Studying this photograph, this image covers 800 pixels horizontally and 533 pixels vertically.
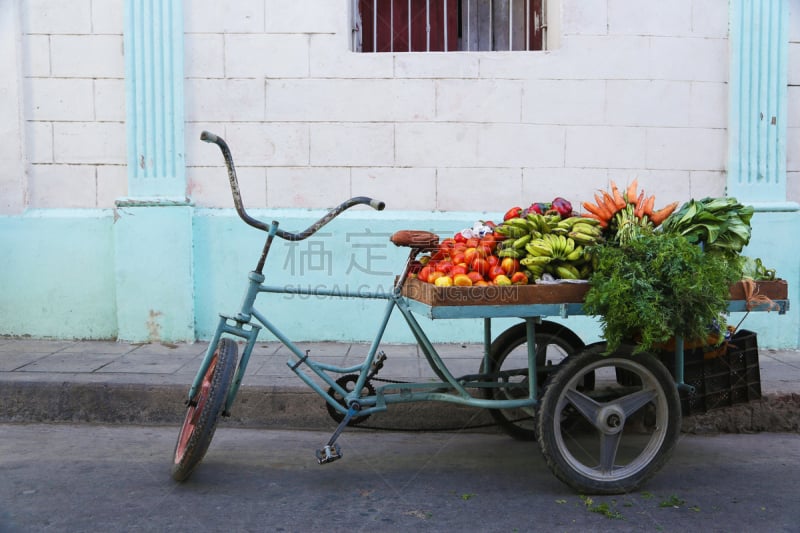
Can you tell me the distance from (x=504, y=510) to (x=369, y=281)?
3.15 metres

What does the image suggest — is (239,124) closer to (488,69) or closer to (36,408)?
(488,69)

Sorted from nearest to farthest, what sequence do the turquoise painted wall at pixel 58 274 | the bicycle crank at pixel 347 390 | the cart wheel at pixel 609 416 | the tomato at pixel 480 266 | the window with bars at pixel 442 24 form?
the cart wheel at pixel 609 416, the tomato at pixel 480 266, the bicycle crank at pixel 347 390, the turquoise painted wall at pixel 58 274, the window with bars at pixel 442 24

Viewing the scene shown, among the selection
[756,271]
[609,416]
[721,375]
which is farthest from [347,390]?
[756,271]

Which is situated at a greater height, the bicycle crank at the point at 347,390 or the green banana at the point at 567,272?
the green banana at the point at 567,272

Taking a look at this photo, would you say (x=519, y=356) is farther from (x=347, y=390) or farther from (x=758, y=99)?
(x=758, y=99)

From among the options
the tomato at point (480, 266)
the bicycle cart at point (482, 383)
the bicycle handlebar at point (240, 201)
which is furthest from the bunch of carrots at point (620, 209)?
the bicycle handlebar at point (240, 201)

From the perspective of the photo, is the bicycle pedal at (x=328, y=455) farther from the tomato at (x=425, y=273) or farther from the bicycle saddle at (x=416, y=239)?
the bicycle saddle at (x=416, y=239)

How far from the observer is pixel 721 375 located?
12.0 feet

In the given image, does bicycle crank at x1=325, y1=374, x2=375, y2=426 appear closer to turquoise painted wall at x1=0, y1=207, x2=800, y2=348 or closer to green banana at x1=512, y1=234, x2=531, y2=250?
green banana at x1=512, y1=234, x2=531, y2=250

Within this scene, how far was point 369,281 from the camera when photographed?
6090mm

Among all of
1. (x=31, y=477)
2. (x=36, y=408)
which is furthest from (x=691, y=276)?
(x=36, y=408)

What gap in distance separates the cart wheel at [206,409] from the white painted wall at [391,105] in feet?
9.49

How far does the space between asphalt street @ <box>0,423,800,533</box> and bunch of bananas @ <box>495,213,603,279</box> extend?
3.37 feet

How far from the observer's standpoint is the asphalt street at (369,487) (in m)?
3.02
